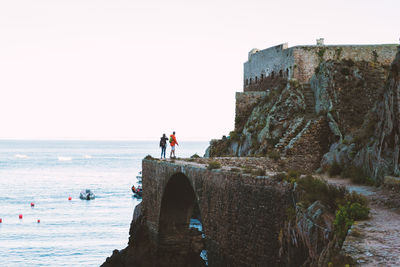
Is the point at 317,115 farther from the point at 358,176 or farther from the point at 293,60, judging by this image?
the point at 358,176

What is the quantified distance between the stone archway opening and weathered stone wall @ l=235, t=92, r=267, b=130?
47.5 ft

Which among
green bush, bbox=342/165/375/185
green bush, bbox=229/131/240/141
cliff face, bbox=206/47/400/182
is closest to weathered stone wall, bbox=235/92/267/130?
green bush, bbox=229/131/240/141

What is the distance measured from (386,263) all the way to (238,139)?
31.4 m

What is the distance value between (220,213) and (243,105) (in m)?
23.4

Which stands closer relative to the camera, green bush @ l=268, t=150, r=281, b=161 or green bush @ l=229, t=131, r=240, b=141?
green bush @ l=268, t=150, r=281, b=161

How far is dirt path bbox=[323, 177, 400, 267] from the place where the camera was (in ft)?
25.3

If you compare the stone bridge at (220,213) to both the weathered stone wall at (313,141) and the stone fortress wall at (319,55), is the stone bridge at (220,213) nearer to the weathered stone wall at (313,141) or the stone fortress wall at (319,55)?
the weathered stone wall at (313,141)

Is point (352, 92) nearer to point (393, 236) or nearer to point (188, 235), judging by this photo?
point (188, 235)

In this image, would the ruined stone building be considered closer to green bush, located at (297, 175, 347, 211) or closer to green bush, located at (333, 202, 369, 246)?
green bush, located at (297, 175, 347, 211)

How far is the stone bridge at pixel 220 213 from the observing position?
14.5 meters

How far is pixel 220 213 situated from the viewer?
18359 millimetres

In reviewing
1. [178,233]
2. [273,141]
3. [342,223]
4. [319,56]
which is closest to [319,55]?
[319,56]

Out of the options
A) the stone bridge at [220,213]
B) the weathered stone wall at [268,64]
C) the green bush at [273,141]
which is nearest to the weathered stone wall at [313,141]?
the green bush at [273,141]

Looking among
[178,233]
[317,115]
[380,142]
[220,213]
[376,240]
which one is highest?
[317,115]
